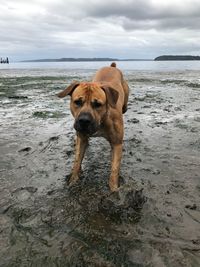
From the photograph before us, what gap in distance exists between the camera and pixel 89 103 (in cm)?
530

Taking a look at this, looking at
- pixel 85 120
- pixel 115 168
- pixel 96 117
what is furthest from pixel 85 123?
pixel 115 168

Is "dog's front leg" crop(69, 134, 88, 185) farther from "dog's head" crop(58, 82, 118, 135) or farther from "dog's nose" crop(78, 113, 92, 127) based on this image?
"dog's nose" crop(78, 113, 92, 127)

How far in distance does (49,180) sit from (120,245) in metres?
2.20

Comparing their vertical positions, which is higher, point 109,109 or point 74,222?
point 109,109

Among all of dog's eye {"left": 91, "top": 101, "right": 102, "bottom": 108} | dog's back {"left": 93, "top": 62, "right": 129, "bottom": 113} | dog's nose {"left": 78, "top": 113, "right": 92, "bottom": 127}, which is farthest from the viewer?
dog's back {"left": 93, "top": 62, "right": 129, "bottom": 113}

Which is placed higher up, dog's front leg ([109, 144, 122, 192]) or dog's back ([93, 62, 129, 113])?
dog's back ([93, 62, 129, 113])

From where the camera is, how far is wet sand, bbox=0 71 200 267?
3.63 metres

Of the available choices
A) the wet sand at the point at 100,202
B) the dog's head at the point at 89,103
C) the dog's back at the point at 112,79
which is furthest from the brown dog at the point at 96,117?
the dog's back at the point at 112,79

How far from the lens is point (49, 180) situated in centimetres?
568

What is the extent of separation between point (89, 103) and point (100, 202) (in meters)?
1.49

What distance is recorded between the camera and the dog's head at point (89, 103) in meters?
5.02

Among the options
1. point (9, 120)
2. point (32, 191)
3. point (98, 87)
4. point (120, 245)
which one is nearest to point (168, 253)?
point (120, 245)

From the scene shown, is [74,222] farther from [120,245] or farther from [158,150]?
[158,150]

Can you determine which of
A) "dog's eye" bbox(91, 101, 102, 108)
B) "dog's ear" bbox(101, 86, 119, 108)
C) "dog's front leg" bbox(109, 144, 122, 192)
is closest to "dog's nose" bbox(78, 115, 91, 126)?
"dog's eye" bbox(91, 101, 102, 108)
